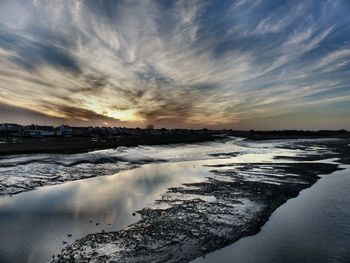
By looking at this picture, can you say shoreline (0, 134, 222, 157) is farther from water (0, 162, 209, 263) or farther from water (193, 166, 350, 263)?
water (193, 166, 350, 263)

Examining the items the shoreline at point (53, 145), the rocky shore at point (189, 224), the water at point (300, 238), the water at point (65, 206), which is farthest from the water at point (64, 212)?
the shoreline at point (53, 145)

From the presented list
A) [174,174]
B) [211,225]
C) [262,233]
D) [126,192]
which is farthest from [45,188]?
[262,233]

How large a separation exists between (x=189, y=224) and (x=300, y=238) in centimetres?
400

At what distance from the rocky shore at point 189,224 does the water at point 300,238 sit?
485mm

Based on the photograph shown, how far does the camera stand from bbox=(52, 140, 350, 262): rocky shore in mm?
8609

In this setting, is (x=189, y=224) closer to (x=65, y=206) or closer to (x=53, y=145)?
(x=65, y=206)

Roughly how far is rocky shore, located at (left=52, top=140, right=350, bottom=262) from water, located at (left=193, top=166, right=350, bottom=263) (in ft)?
1.59

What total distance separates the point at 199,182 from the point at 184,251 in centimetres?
1127

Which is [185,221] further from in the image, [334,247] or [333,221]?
[333,221]

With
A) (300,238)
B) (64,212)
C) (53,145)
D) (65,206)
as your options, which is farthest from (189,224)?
(53,145)

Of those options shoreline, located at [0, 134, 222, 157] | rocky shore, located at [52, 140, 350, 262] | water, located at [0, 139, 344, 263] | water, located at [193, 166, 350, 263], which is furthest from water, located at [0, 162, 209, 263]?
shoreline, located at [0, 134, 222, 157]

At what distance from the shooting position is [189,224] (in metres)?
11.1

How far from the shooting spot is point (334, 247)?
9117 mm

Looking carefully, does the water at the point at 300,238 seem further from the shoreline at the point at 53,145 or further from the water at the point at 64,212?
the shoreline at the point at 53,145
